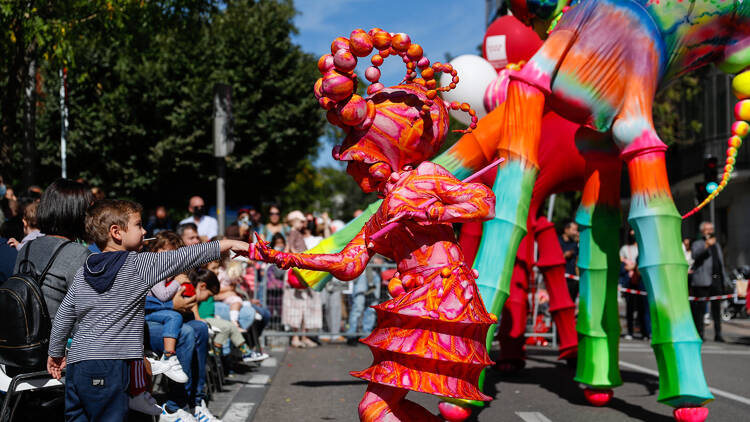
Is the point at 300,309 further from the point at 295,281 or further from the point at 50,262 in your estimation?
the point at 50,262

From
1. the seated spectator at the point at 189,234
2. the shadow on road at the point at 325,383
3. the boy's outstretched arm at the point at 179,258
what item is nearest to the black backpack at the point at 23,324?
the boy's outstretched arm at the point at 179,258

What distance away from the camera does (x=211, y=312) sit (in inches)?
303

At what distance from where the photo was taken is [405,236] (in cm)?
409

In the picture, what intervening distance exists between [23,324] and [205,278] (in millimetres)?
2438

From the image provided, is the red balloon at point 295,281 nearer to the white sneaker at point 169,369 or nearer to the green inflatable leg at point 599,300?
the white sneaker at point 169,369

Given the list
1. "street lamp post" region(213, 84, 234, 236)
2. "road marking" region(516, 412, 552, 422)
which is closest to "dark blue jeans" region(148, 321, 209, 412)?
"road marking" region(516, 412, 552, 422)

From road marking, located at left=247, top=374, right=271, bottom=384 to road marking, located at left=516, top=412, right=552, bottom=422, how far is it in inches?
106

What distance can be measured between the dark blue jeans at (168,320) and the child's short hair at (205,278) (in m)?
0.74

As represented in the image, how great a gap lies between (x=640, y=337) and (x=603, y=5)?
8902 mm

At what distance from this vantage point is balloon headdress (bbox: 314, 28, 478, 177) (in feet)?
14.2

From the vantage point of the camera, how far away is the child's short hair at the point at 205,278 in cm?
666

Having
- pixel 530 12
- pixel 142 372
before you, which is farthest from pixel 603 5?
pixel 142 372

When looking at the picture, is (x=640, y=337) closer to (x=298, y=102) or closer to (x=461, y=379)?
(x=461, y=379)

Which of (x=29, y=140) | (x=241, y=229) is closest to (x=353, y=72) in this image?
(x=241, y=229)
